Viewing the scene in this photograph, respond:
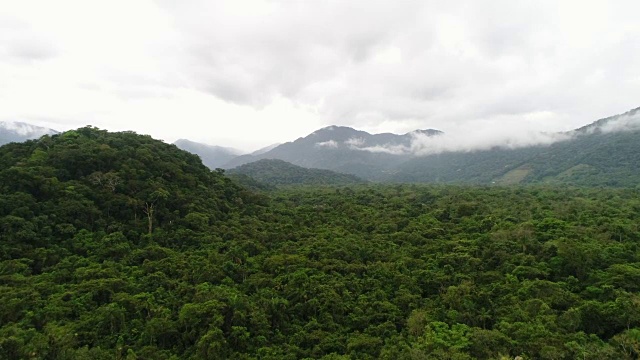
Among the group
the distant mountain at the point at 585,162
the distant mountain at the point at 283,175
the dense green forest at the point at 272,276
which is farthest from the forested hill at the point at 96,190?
the distant mountain at the point at 585,162

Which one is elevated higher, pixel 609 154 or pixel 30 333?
pixel 609 154

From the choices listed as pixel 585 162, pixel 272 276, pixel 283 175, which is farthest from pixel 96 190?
pixel 585 162

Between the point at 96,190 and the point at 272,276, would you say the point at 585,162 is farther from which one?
the point at 96,190

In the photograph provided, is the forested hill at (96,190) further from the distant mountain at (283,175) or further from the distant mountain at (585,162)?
the distant mountain at (585,162)

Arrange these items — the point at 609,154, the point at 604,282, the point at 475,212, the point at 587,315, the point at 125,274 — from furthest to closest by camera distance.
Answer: the point at 609,154 → the point at 475,212 → the point at 125,274 → the point at 604,282 → the point at 587,315

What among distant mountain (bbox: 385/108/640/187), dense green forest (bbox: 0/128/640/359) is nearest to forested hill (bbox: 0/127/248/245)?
dense green forest (bbox: 0/128/640/359)

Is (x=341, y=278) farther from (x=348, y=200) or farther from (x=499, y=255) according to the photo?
(x=348, y=200)

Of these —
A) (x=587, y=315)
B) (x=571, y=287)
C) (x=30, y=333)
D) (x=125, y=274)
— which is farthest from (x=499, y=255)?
(x=30, y=333)

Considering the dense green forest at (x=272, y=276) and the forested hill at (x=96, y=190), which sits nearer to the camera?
the dense green forest at (x=272, y=276)
